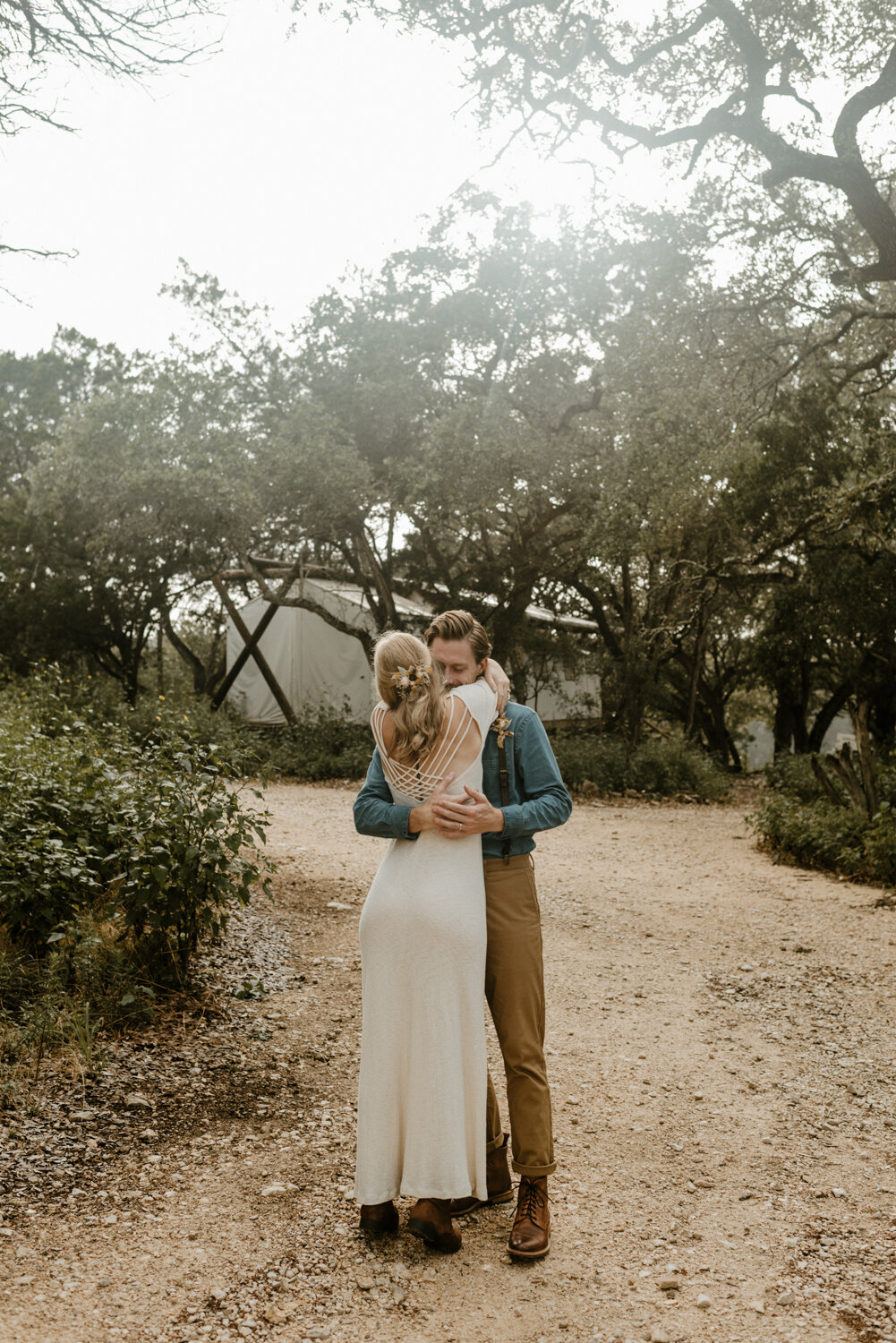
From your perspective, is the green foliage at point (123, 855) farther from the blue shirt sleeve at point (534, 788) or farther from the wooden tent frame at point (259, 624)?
the wooden tent frame at point (259, 624)

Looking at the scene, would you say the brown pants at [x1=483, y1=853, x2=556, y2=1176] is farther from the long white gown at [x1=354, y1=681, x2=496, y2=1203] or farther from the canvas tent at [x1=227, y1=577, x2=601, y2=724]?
the canvas tent at [x1=227, y1=577, x2=601, y2=724]

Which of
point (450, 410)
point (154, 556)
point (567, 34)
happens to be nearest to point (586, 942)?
point (567, 34)

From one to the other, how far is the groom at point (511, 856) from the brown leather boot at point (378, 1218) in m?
0.21

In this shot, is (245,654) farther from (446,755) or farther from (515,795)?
(446,755)

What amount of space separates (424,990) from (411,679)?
84cm

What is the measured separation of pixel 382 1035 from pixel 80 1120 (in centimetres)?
146

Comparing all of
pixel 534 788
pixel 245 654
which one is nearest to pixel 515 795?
pixel 534 788

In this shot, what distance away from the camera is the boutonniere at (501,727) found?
10.2 ft

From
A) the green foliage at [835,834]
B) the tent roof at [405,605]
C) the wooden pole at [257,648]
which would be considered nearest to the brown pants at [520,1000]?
the green foliage at [835,834]

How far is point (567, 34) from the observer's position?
8.78 meters

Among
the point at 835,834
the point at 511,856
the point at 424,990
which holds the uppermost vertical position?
the point at 511,856

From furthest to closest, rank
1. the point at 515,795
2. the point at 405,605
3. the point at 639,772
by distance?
the point at 405,605 < the point at 639,772 < the point at 515,795

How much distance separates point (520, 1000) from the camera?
2.99 metres

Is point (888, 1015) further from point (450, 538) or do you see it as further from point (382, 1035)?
point (450, 538)
